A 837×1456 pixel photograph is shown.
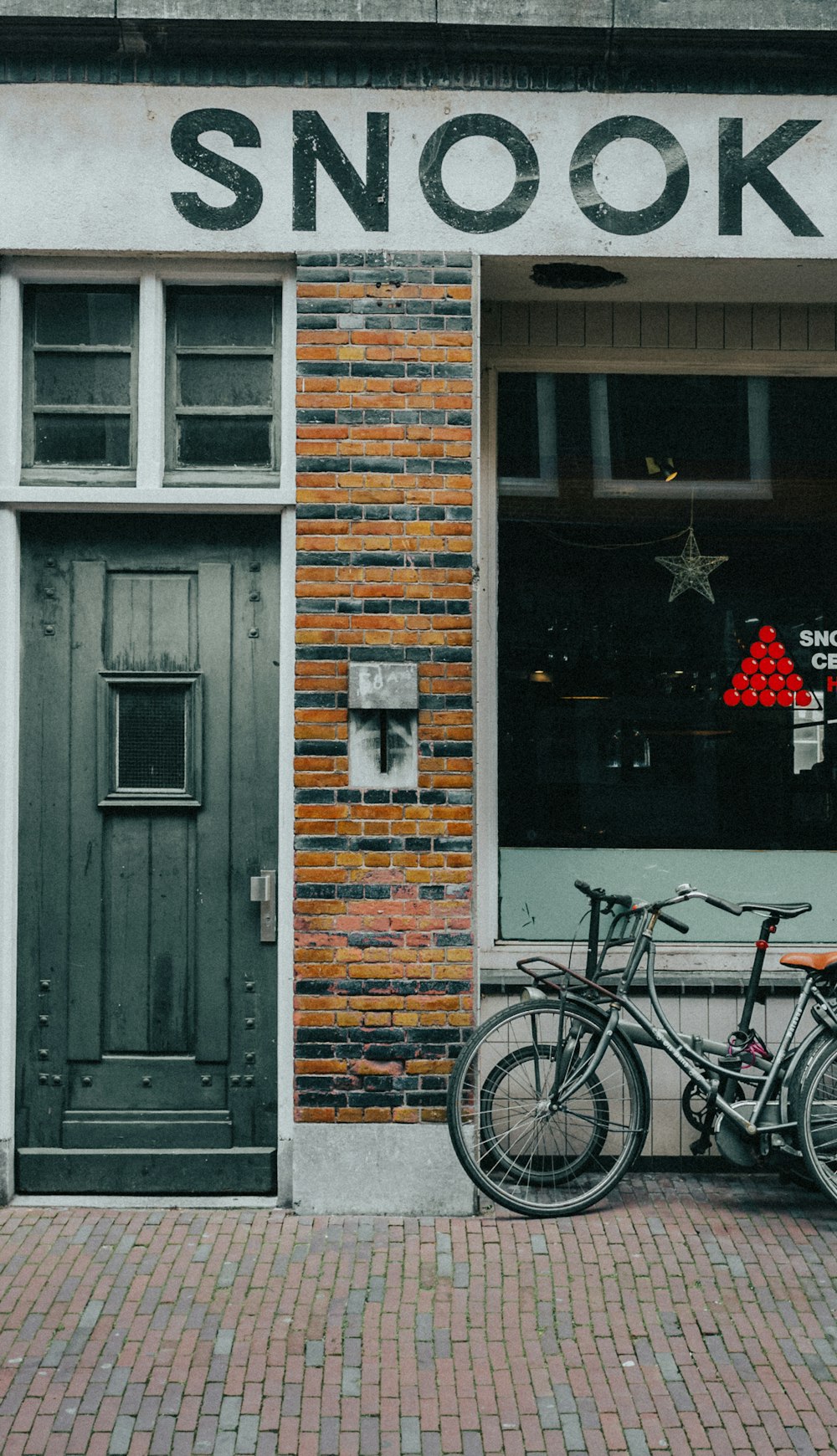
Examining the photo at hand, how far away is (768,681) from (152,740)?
291cm

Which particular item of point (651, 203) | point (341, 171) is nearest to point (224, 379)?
point (341, 171)

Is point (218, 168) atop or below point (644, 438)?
atop

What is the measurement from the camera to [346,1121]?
5.31 metres

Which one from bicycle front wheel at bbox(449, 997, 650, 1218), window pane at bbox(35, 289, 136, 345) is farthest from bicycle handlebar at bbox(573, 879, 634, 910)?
window pane at bbox(35, 289, 136, 345)

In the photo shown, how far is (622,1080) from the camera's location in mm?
5531

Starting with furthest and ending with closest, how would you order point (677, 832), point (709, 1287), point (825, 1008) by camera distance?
point (677, 832)
point (825, 1008)
point (709, 1287)

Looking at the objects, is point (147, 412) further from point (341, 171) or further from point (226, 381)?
point (341, 171)

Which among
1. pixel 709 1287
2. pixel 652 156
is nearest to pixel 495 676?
pixel 652 156

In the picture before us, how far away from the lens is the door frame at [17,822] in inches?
214

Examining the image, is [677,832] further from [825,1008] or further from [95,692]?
[95,692]

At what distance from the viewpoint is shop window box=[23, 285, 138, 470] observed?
558 centimetres

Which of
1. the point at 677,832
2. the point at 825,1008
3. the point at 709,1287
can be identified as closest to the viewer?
the point at 709,1287

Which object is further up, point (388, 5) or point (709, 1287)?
point (388, 5)

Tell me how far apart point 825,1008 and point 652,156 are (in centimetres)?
361
